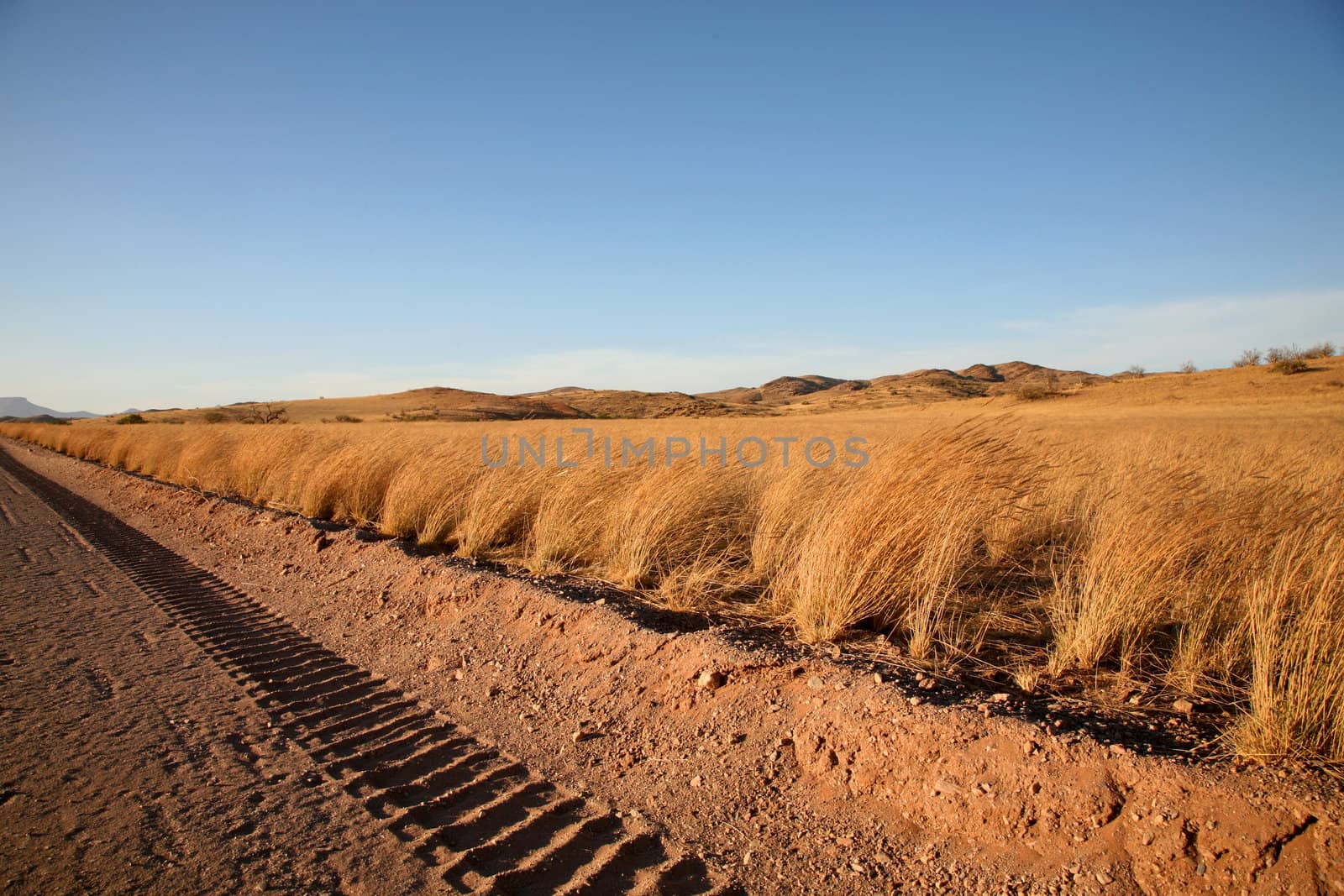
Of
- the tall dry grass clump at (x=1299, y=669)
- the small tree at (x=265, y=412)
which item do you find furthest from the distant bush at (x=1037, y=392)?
the small tree at (x=265, y=412)

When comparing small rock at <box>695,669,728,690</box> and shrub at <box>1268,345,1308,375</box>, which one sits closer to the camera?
small rock at <box>695,669,728,690</box>

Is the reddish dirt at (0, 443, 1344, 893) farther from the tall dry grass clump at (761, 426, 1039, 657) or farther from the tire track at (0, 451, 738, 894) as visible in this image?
the tall dry grass clump at (761, 426, 1039, 657)

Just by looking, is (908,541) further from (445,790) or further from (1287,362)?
(1287,362)

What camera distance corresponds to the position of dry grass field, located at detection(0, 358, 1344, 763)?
294cm

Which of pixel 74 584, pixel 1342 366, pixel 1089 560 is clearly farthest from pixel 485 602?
pixel 1342 366

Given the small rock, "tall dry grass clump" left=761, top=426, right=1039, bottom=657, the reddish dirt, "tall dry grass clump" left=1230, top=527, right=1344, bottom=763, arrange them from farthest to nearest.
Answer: "tall dry grass clump" left=761, top=426, right=1039, bottom=657
the small rock
"tall dry grass clump" left=1230, top=527, right=1344, bottom=763
the reddish dirt

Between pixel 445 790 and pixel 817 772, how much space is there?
1523 millimetres

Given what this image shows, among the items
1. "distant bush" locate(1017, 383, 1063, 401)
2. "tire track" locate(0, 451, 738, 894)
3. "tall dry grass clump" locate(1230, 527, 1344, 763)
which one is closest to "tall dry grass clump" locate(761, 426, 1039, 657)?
"tall dry grass clump" locate(1230, 527, 1344, 763)

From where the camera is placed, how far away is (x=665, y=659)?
3.63m

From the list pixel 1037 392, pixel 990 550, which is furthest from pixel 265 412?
pixel 990 550

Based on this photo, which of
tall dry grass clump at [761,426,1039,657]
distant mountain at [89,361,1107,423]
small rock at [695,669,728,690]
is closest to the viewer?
small rock at [695,669,728,690]

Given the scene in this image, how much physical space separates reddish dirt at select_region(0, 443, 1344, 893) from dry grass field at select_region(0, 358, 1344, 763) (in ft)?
1.32

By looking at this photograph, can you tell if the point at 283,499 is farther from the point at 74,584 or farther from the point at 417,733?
the point at 417,733

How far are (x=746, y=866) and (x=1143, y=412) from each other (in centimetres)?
3174
